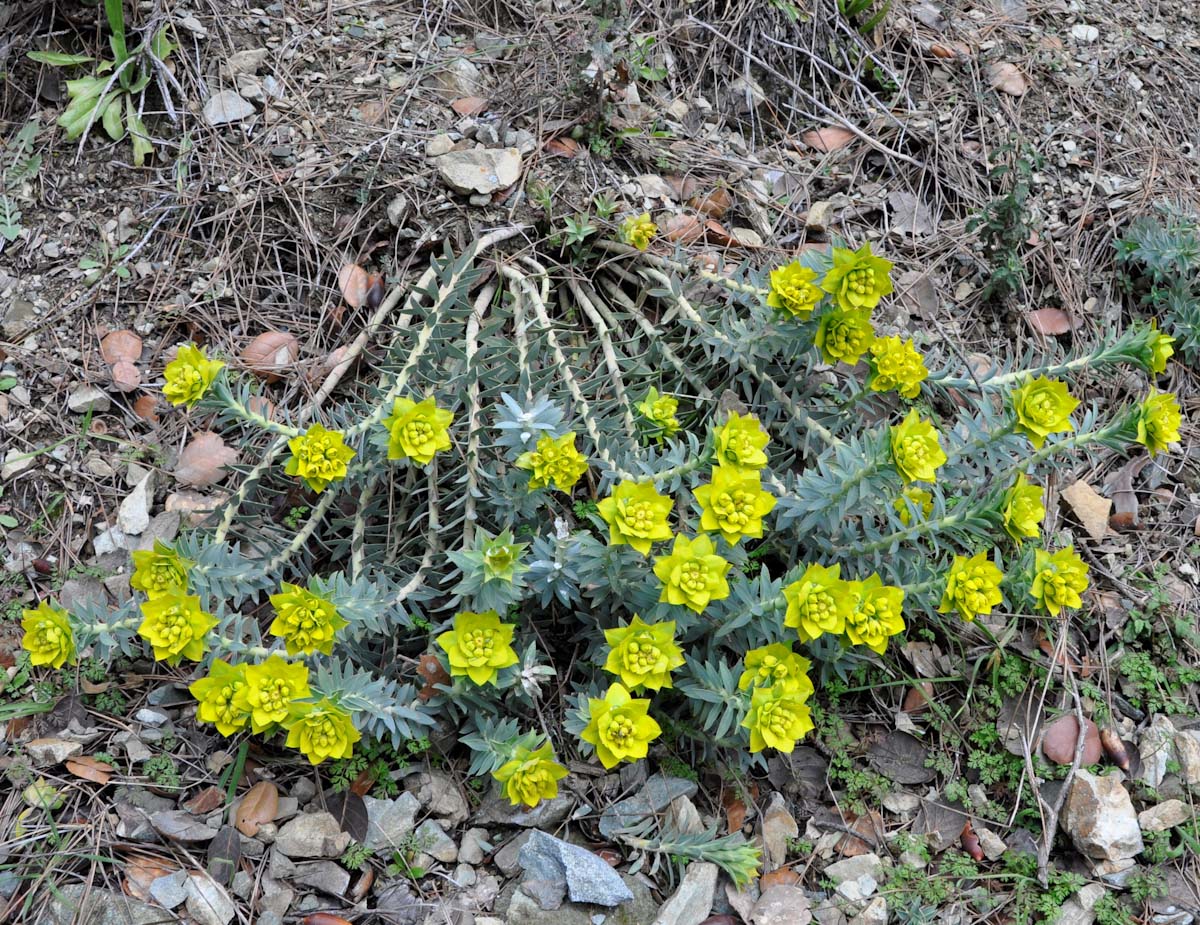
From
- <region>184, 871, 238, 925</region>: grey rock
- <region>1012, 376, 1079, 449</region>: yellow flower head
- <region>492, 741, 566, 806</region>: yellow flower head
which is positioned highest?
<region>1012, 376, 1079, 449</region>: yellow flower head

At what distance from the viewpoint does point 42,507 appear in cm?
288

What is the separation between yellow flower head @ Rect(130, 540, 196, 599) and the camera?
225 cm

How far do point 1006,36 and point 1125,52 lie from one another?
521 millimetres

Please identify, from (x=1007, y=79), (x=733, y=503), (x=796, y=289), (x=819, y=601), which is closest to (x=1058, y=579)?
(x=819, y=601)

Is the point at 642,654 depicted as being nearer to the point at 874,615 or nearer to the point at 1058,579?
the point at 874,615

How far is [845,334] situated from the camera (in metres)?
2.66

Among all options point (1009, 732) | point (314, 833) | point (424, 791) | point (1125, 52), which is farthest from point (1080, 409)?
point (314, 833)

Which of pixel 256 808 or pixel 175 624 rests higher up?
pixel 175 624

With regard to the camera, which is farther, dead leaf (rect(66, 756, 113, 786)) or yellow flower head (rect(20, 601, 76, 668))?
dead leaf (rect(66, 756, 113, 786))

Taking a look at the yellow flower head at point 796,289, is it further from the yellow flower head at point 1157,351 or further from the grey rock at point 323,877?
the grey rock at point 323,877

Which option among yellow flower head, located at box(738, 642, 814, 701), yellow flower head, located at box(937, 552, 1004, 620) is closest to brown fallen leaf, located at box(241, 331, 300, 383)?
yellow flower head, located at box(738, 642, 814, 701)

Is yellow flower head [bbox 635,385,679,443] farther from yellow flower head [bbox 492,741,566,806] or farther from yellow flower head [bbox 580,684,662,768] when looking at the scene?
yellow flower head [bbox 492,741,566,806]

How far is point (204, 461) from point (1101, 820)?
2.70 meters

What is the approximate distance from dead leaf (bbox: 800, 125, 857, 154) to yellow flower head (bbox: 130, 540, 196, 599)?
9.07ft
